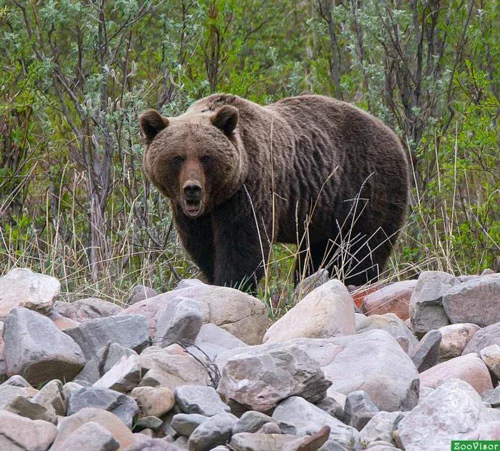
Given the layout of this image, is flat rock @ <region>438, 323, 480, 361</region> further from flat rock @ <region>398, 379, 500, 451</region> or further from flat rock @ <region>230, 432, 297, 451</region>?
flat rock @ <region>230, 432, 297, 451</region>

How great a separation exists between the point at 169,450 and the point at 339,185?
17.3 ft

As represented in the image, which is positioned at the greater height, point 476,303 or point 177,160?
point 177,160

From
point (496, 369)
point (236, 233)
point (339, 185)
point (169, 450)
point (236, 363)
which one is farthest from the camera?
point (339, 185)

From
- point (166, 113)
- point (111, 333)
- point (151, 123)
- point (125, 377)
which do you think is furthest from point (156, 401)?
point (166, 113)

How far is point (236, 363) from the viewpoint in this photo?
4043 millimetres

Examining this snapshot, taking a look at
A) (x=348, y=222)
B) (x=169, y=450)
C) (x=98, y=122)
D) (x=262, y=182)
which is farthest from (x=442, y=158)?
(x=169, y=450)

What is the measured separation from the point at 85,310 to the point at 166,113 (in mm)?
3484

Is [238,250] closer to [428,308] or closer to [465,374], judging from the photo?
[428,308]

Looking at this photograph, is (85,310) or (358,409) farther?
(85,310)

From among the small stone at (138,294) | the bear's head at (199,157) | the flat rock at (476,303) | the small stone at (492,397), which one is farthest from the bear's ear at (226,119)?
the small stone at (492,397)

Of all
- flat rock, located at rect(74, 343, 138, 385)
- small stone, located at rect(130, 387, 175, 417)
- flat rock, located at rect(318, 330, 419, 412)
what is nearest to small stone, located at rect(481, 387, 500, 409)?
flat rock, located at rect(318, 330, 419, 412)

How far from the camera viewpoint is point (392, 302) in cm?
633

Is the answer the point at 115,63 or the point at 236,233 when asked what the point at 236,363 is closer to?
the point at 236,233

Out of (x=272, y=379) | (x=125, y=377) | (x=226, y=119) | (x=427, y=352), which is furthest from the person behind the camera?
(x=226, y=119)
